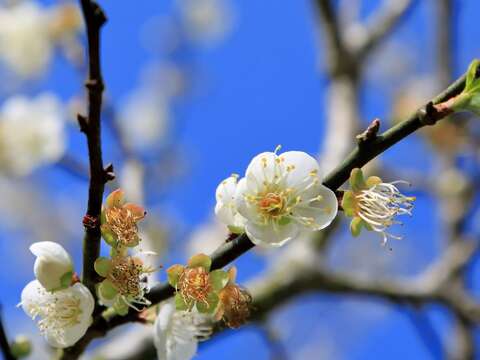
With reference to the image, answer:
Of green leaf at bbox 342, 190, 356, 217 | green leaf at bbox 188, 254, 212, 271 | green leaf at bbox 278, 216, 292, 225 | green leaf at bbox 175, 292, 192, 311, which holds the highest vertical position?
green leaf at bbox 342, 190, 356, 217

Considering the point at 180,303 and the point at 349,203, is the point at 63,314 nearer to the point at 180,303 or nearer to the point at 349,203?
the point at 180,303

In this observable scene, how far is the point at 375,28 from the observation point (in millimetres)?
3152

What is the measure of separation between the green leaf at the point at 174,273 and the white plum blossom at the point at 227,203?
0.09 m

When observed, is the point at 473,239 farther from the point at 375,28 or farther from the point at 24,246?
the point at 24,246

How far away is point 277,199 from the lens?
3.20ft

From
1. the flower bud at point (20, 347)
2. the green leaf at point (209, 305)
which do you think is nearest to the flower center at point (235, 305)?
the green leaf at point (209, 305)

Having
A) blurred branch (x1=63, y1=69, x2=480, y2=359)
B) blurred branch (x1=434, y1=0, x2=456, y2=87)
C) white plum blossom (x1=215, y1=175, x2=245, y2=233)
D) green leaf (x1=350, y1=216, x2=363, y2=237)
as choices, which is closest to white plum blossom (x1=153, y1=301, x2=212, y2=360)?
blurred branch (x1=63, y1=69, x2=480, y2=359)

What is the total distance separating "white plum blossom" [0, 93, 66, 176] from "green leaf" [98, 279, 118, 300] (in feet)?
5.50

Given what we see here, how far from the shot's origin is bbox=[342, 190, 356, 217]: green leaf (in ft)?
2.95

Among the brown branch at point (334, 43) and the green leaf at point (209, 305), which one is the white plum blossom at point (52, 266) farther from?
the brown branch at point (334, 43)

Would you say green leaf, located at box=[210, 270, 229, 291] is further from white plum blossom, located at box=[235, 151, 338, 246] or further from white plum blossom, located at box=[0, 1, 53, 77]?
white plum blossom, located at box=[0, 1, 53, 77]

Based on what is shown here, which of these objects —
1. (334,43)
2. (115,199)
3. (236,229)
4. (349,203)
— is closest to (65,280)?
(115,199)

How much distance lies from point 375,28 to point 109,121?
1261 mm

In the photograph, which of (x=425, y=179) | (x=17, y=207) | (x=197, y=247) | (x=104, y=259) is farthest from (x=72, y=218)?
(x=104, y=259)
